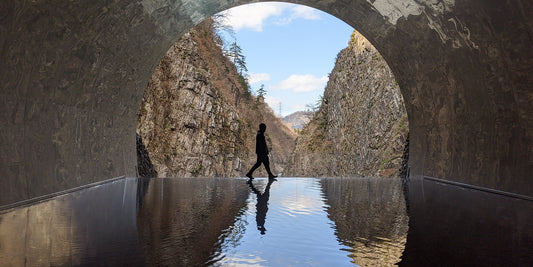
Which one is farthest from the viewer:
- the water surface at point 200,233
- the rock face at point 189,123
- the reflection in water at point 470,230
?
the rock face at point 189,123

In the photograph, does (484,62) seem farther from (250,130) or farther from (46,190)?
(250,130)

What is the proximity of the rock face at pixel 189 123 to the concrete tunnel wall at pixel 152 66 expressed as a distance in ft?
55.9

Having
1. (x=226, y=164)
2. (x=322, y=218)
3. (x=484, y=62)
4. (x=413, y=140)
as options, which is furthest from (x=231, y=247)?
(x=226, y=164)

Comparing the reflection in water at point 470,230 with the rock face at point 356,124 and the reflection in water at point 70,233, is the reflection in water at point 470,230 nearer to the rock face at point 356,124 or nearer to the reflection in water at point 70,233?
the reflection in water at point 70,233

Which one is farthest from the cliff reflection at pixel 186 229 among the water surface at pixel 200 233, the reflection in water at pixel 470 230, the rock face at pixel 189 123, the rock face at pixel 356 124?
the rock face at pixel 356 124

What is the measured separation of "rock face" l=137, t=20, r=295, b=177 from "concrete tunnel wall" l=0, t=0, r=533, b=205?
17051mm

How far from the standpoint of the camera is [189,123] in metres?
29.6

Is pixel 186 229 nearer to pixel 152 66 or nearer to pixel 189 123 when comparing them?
pixel 152 66

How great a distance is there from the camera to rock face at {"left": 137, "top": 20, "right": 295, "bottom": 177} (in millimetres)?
27328

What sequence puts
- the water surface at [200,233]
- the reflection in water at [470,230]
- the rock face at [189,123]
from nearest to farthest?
1. the water surface at [200,233]
2. the reflection in water at [470,230]
3. the rock face at [189,123]

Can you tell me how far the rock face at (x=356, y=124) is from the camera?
2959cm

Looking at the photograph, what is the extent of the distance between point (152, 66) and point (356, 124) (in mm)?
29124

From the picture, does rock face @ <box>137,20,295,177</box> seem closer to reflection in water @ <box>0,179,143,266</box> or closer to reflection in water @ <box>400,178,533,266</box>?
reflection in water @ <box>0,179,143,266</box>

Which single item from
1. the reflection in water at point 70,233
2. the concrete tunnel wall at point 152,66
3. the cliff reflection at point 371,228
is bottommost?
the reflection in water at point 70,233
